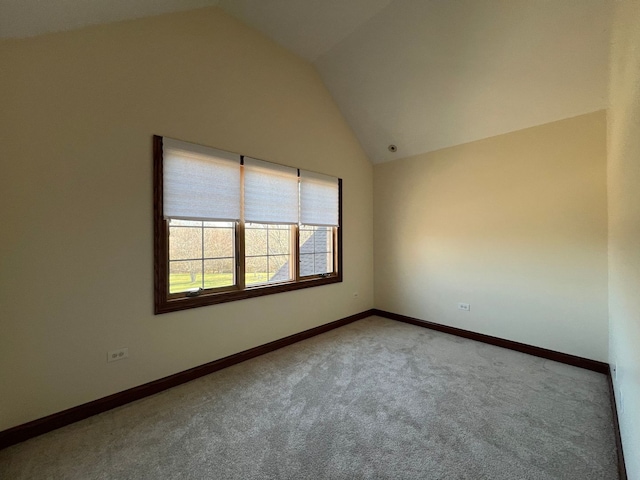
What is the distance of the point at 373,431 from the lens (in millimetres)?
1829

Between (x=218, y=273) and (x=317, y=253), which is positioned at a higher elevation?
(x=317, y=253)

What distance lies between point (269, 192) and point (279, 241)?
2.15 feet

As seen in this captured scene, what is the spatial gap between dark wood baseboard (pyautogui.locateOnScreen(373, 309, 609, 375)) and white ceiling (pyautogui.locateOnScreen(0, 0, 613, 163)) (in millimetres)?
2617

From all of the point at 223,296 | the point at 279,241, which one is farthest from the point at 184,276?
the point at 279,241

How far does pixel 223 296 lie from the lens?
9.05ft

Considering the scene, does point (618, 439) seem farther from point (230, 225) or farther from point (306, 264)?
point (230, 225)

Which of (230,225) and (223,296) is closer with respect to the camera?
(223,296)

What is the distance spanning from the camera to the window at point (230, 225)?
240 cm

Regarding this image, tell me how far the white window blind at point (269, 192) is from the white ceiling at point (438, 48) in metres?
1.49

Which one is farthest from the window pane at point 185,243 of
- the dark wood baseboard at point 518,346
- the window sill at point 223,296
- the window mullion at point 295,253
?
the dark wood baseboard at point 518,346

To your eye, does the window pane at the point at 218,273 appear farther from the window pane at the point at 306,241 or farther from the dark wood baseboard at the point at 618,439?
the dark wood baseboard at the point at 618,439

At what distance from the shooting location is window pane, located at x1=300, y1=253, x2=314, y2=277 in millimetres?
3650

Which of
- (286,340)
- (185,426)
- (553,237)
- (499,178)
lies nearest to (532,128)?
(499,178)

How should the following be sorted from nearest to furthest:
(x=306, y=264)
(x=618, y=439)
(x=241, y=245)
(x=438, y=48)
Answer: (x=618, y=439) < (x=438, y=48) < (x=241, y=245) < (x=306, y=264)
